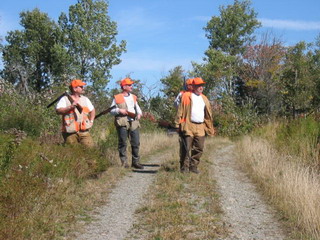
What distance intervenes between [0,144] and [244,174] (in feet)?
17.0

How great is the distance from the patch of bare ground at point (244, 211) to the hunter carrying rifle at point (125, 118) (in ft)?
6.65

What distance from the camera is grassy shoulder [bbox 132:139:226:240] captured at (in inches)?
209

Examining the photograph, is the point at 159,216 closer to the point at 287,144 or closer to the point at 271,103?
the point at 287,144

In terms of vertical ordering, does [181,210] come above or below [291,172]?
below

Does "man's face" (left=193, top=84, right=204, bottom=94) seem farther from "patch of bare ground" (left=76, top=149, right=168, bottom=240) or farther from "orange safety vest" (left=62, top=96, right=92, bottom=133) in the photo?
"orange safety vest" (left=62, top=96, right=92, bottom=133)

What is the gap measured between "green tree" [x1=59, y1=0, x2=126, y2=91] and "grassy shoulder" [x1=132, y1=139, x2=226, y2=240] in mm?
33472

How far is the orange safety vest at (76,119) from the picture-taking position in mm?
8852

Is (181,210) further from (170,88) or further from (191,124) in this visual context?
(170,88)

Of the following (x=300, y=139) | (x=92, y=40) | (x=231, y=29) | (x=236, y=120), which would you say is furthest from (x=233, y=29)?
(x=300, y=139)

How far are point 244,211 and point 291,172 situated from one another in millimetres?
1751

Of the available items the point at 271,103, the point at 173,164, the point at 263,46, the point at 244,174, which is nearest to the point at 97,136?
the point at 173,164

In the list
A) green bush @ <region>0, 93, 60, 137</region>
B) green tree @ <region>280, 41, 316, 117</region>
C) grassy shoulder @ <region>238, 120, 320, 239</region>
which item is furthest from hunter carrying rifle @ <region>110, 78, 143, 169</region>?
green tree @ <region>280, 41, 316, 117</region>

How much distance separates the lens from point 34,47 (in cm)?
4291

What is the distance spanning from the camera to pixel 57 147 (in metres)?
8.22
